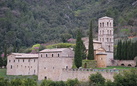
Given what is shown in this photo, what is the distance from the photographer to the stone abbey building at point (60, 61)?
5716cm

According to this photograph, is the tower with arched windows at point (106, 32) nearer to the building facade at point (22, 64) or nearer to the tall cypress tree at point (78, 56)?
the tall cypress tree at point (78, 56)

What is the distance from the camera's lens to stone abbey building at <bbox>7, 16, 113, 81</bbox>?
57.2 m

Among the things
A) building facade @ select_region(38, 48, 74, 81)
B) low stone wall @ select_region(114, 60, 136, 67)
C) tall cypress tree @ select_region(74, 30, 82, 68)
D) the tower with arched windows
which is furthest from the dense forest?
tall cypress tree @ select_region(74, 30, 82, 68)

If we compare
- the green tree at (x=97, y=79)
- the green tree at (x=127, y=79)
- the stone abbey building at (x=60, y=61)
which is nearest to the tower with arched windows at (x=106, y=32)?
the stone abbey building at (x=60, y=61)

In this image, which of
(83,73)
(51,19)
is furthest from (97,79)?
(51,19)

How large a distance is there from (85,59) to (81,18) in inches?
3249

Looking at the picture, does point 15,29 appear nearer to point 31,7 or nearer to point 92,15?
→ point 31,7

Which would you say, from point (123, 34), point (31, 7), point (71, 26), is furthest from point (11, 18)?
point (123, 34)

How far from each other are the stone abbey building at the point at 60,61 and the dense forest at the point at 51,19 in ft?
80.2

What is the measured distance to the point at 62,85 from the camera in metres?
48.8

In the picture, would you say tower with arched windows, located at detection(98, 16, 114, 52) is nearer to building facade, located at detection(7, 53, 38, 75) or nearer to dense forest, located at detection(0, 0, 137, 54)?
building facade, located at detection(7, 53, 38, 75)

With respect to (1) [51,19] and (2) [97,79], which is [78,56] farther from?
(1) [51,19]

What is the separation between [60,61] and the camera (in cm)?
5819

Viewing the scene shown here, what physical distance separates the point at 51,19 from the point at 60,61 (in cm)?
7497
